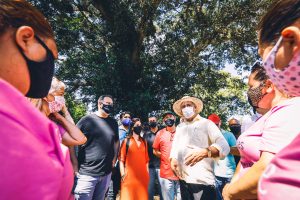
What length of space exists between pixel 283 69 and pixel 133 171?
4.98 m

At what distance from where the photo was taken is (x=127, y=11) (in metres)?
12.0

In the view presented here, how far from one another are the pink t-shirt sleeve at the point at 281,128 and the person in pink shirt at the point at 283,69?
0.7 inches

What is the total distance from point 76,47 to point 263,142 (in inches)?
486

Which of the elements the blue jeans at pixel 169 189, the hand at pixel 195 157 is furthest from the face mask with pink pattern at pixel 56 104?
the blue jeans at pixel 169 189

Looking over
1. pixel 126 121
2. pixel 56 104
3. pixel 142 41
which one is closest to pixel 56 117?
pixel 56 104

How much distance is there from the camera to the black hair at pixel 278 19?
3.27 ft

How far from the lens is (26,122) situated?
760 mm

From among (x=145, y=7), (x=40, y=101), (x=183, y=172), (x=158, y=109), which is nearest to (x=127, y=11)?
(x=145, y=7)

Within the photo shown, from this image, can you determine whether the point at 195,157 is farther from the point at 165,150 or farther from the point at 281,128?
the point at 165,150

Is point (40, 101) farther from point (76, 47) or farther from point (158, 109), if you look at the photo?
point (76, 47)

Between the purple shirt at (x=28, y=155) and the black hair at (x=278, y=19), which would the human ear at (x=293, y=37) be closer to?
the black hair at (x=278, y=19)

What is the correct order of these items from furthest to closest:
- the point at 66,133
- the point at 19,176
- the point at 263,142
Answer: the point at 66,133, the point at 263,142, the point at 19,176

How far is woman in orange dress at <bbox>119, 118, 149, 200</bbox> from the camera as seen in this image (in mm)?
5621

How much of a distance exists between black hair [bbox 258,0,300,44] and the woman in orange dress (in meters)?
4.75
